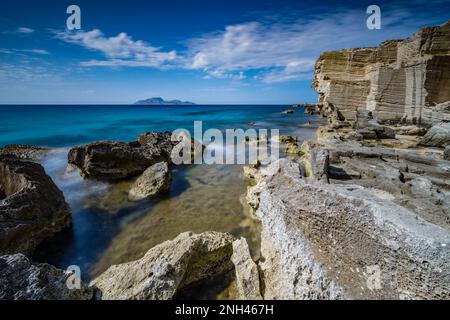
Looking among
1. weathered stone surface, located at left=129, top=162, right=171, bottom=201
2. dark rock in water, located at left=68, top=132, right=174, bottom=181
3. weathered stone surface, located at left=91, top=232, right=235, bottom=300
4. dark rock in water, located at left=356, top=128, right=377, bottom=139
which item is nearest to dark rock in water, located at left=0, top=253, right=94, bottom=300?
weathered stone surface, located at left=91, top=232, right=235, bottom=300

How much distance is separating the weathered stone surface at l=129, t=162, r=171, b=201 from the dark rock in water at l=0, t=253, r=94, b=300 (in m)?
4.49

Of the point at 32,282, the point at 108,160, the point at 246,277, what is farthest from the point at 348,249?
the point at 108,160

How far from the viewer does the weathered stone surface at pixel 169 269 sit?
9.39 ft

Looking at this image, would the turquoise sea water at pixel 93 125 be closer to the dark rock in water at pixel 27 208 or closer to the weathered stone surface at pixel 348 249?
the dark rock in water at pixel 27 208

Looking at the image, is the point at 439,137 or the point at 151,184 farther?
the point at 439,137

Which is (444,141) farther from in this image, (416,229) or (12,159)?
(12,159)

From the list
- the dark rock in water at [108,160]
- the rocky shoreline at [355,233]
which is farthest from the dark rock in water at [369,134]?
the dark rock in water at [108,160]

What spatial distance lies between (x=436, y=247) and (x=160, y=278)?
9.81 ft

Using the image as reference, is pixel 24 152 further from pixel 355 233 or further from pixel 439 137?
pixel 439 137

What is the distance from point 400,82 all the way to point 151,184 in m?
19.2

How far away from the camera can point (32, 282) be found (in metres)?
2.36

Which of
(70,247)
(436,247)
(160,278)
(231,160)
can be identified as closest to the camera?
(436,247)
